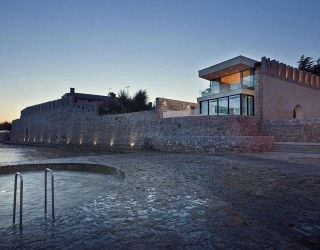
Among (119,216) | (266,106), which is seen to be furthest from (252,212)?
(266,106)

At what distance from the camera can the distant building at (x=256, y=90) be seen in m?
22.2

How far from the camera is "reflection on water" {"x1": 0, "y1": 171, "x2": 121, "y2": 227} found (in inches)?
216

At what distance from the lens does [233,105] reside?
23.1 m

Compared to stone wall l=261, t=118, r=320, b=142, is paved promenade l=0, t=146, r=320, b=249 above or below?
below

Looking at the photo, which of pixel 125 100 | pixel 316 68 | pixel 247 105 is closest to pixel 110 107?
pixel 125 100

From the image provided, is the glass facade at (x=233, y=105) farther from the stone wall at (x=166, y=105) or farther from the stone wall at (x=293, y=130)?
the stone wall at (x=166, y=105)

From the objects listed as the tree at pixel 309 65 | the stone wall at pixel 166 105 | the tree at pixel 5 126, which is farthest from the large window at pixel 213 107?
the tree at pixel 5 126

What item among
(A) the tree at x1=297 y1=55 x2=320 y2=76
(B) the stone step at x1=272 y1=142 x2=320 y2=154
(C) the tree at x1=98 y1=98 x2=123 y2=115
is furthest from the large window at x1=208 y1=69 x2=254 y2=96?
(A) the tree at x1=297 y1=55 x2=320 y2=76

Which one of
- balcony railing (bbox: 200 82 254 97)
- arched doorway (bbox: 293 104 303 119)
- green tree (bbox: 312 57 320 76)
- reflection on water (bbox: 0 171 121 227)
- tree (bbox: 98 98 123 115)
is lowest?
reflection on water (bbox: 0 171 121 227)

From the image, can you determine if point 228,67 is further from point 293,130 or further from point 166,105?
point 293,130

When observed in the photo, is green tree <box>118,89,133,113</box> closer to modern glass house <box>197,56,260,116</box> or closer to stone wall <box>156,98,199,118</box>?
stone wall <box>156,98,199,118</box>

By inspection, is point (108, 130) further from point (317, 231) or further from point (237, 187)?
point (317, 231)

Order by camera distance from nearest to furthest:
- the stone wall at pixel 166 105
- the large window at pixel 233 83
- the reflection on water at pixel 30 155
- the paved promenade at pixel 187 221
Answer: the paved promenade at pixel 187 221, the reflection on water at pixel 30 155, the large window at pixel 233 83, the stone wall at pixel 166 105

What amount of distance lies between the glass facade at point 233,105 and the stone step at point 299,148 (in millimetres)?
5835
